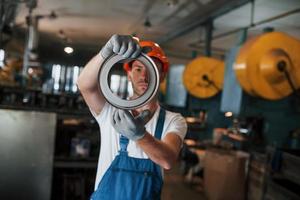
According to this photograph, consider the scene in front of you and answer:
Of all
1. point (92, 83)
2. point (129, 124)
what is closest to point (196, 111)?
point (92, 83)

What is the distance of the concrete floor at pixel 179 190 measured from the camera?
138 inches

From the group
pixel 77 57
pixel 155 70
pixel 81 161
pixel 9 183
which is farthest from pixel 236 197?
pixel 155 70

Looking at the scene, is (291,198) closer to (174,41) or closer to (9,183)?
(9,183)

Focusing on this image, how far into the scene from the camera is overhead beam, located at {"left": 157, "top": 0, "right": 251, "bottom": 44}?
343cm

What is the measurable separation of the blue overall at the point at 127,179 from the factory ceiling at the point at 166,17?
2046 millimetres

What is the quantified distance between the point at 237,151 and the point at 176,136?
87.8 inches

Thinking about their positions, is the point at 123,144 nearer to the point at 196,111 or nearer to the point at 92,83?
the point at 92,83

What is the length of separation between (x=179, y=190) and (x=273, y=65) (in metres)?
2.08

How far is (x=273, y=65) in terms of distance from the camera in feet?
6.82

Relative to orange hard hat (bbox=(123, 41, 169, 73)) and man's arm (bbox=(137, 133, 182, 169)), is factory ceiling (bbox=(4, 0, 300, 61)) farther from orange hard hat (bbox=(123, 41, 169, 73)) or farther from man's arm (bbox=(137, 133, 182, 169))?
man's arm (bbox=(137, 133, 182, 169))

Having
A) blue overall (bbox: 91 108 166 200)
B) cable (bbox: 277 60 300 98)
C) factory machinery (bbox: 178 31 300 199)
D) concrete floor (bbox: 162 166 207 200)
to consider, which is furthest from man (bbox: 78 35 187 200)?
concrete floor (bbox: 162 166 207 200)

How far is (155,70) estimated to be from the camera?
837 mm

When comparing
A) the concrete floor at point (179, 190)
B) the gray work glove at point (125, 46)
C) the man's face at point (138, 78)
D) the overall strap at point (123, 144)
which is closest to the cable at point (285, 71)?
the man's face at point (138, 78)

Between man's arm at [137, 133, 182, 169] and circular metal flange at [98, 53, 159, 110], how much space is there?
0.10 m
